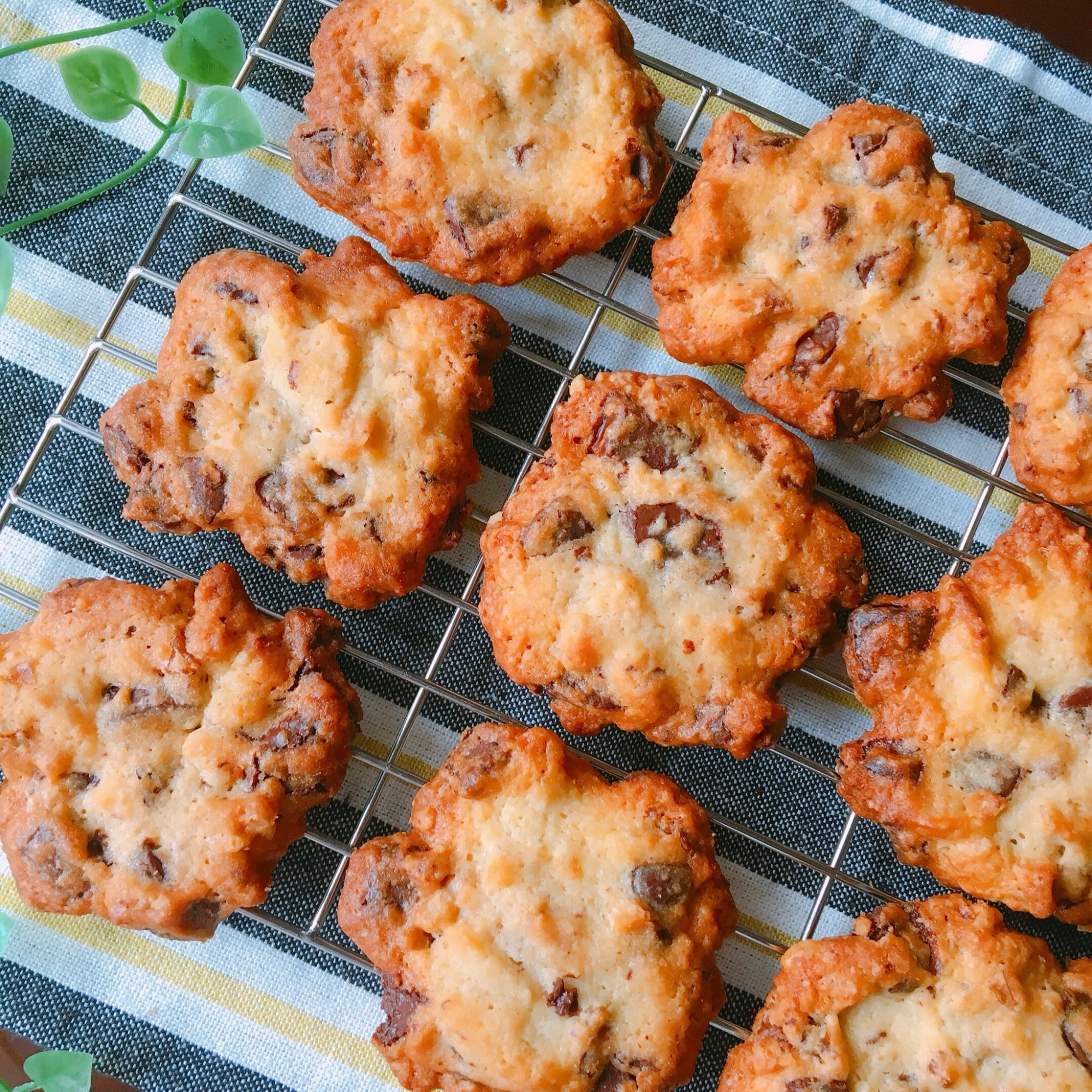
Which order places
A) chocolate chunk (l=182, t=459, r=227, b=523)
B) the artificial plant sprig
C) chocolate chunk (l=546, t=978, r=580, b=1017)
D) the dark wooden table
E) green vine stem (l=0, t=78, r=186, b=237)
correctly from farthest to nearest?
the dark wooden table → green vine stem (l=0, t=78, r=186, b=237) → the artificial plant sprig → chocolate chunk (l=182, t=459, r=227, b=523) → chocolate chunk (l=546, t=978, r=580, b=1017)

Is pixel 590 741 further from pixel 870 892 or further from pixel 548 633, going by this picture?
pixel 870 892

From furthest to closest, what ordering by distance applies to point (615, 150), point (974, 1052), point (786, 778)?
1. point (786, 778)
2. point (615, 150)
3. point (974, 1052)

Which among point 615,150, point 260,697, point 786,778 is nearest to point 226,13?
point 615,150

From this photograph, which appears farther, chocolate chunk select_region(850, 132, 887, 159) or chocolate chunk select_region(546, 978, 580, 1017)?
chocolate chunk select_region(850, 132, 887, 159)

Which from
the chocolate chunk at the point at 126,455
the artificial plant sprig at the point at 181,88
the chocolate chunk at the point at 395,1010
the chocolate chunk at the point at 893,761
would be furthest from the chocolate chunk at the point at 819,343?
the chocolate chunk at the point at 395,1010

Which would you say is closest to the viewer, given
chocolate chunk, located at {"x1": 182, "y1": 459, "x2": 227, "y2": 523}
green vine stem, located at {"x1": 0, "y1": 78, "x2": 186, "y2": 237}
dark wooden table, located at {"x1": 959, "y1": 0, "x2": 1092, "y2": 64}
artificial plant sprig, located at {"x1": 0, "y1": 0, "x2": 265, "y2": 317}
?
chocolate chunk, located at {"x1": 182, "y1": 459, "x2": 227, "y2": 523}

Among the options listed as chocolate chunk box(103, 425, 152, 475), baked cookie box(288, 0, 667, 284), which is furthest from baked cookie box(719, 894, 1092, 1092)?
chocolate chunk box(103, 425, 152, 475)

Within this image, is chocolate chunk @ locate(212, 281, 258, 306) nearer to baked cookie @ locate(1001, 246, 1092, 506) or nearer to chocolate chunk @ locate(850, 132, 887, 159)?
chocolate chunk @ locate(850, 132, 887, 159)


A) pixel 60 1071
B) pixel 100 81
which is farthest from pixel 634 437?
pixel 60 1071
